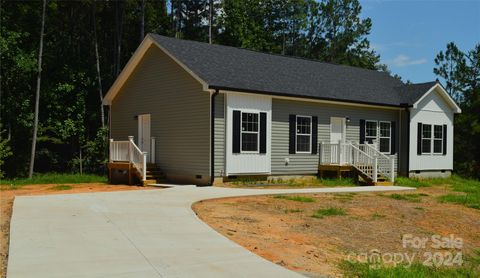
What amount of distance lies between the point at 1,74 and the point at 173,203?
767 inches

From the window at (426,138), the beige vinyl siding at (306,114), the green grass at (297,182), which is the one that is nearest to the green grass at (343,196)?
the green grass at (297,182)

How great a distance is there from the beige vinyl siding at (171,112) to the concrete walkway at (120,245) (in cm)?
625

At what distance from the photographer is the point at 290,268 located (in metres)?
6.52

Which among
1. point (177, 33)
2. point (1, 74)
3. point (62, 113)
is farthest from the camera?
point (177, 33)

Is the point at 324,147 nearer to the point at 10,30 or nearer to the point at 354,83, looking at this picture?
the point at 354,83

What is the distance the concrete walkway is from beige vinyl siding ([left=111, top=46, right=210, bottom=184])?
246 inches

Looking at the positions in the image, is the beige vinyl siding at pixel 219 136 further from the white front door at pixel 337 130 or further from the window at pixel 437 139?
the window at pixel 437 139

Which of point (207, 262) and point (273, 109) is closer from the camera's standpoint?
point (207, 262)

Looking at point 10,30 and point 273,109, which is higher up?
point 10,30

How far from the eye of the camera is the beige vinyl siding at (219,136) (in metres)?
17.0

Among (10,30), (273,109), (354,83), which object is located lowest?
(273,109)

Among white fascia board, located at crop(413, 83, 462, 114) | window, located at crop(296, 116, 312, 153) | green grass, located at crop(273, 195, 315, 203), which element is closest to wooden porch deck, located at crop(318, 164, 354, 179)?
window, located at crop(296, 116, 312, 153)

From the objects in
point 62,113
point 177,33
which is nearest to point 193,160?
point 62,113

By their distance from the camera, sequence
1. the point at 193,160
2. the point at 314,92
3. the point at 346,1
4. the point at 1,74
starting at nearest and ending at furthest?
the point at 193,160 < the point at 314,92 < the point at 1,74 < the point at 346,1
